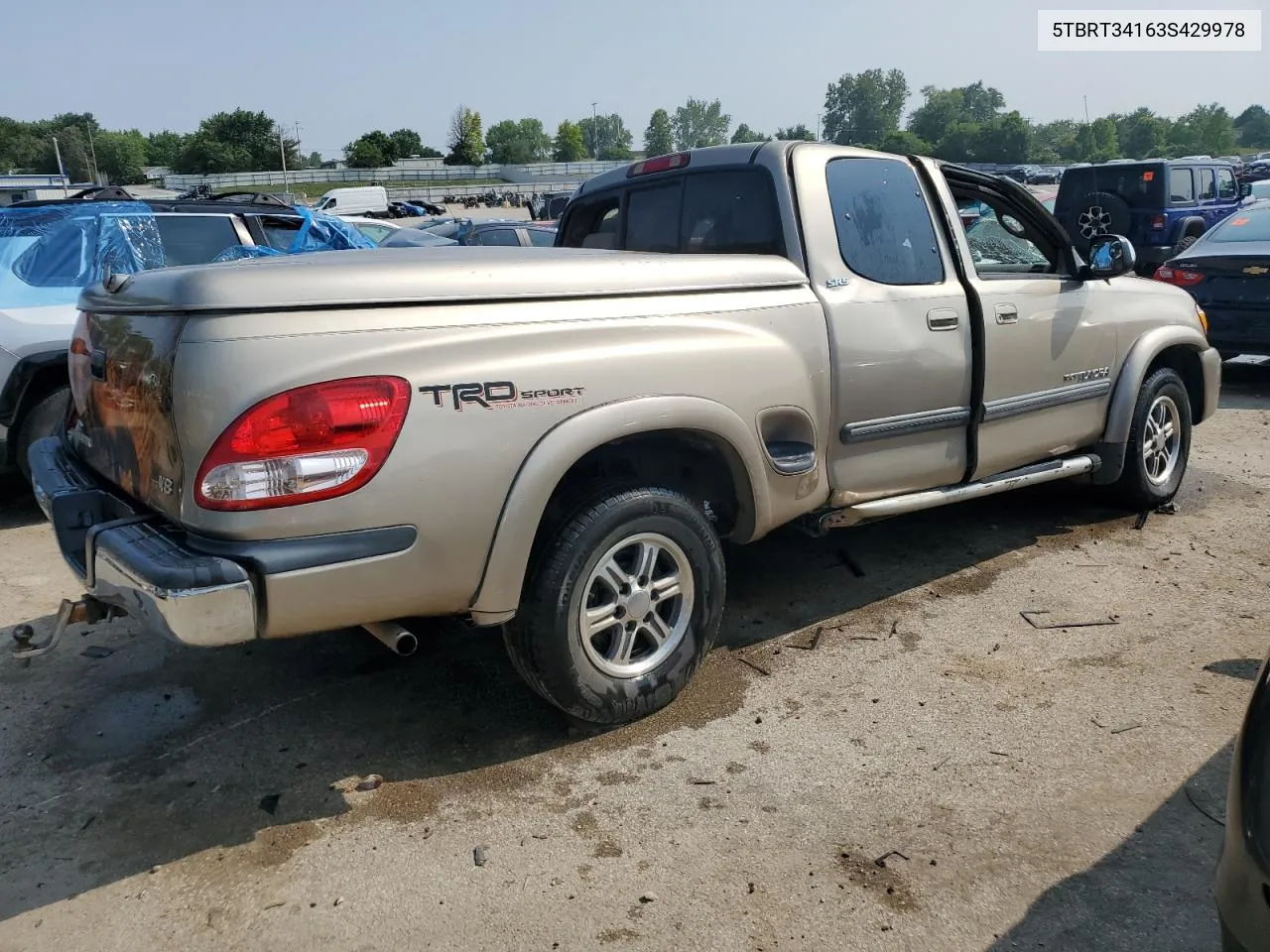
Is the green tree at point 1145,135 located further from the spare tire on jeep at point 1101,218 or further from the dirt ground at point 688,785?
the dirt ground at point 688,785

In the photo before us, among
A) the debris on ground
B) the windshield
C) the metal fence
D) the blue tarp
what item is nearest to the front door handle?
the debris on ground

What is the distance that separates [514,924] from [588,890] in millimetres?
212

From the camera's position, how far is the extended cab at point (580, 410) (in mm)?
2510

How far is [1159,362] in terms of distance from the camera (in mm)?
5426

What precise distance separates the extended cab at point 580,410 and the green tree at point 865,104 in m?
117

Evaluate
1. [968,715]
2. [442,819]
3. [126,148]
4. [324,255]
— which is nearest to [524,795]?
[442,819]

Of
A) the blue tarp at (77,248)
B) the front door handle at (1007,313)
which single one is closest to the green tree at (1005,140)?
the blue tarp at (77,248)

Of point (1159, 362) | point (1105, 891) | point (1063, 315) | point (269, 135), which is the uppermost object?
point (269, 135)

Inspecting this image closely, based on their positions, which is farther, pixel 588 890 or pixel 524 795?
pixel 524 795

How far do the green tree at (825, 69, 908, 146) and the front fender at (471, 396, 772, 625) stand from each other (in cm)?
11851

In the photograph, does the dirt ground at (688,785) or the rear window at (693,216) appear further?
the rear window at (693,216)

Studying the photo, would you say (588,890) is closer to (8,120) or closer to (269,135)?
(269,135)

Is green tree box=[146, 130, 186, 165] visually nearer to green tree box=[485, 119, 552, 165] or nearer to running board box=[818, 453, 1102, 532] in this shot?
green tree box=[485, 119, 552, 165]

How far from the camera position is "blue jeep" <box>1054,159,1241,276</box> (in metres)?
14.3
